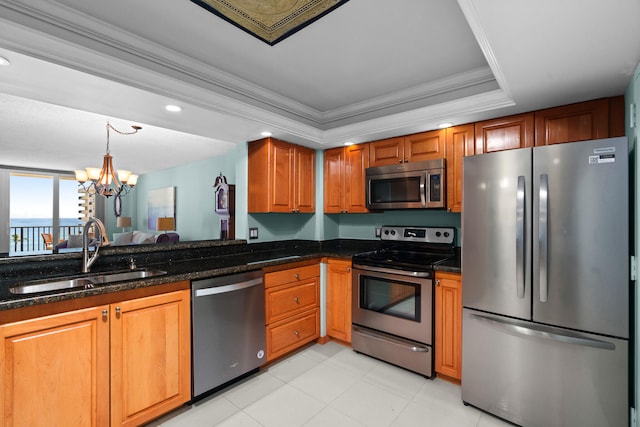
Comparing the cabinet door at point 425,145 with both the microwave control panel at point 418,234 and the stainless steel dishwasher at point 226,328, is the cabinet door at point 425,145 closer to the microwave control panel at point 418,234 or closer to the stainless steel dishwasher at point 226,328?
the microwave control panel at point 418,234

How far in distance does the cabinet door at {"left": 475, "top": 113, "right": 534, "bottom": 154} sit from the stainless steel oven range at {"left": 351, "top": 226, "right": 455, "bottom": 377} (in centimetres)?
84

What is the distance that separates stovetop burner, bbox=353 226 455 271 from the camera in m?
2.57

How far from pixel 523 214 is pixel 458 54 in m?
1.17

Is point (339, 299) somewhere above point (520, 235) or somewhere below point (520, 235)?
below

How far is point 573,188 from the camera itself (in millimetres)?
1680

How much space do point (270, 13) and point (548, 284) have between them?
222cm

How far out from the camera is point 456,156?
260 cm

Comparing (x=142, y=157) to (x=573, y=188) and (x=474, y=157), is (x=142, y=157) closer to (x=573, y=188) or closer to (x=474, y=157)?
(x=474, y=157)

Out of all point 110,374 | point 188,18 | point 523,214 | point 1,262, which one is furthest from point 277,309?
point 188,18

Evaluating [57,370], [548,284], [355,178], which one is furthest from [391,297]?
[57,370]

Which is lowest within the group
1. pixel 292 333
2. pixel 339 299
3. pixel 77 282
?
pixel 292 333

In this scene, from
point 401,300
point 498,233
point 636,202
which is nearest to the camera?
point 636,202

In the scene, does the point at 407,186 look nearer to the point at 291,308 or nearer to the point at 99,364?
the point at 291,308

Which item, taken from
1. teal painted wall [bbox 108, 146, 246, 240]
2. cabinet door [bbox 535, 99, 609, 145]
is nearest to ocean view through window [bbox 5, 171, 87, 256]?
teal painted wall [bbox 108, 146, 246, 240]
